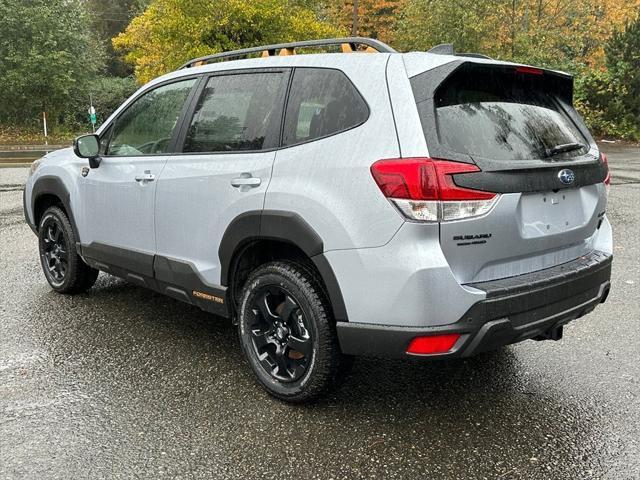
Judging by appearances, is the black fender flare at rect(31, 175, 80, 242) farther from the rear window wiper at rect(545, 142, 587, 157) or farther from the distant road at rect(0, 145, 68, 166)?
the distant road at rect(0, 145, 68, 166)

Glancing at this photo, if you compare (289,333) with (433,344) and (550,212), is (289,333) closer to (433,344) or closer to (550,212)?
(433,344)

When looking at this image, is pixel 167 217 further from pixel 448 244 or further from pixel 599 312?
pixel 599 312

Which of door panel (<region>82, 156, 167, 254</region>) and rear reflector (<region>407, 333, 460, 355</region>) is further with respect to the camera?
door panel (<region>82, 156, 167, 254</region>)

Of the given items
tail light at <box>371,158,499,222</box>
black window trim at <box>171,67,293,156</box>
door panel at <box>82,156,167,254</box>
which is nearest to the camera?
tail light at <box>371,158,499,222</box>

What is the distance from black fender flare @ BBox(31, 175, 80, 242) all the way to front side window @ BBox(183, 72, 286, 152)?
1510 millimetres

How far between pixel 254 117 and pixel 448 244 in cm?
137

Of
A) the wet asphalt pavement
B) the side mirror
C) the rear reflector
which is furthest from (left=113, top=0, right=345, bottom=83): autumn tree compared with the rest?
the rear reflector

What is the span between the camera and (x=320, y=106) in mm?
2992

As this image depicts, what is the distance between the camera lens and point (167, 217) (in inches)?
145

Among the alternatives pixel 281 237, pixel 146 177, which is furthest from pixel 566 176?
pixel 146 177

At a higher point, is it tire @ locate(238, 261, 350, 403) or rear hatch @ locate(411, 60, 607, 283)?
rear hatch @ locate(411, 60, 607, 283)

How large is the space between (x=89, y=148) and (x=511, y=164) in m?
2.93

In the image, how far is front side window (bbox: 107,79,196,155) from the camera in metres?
3.83

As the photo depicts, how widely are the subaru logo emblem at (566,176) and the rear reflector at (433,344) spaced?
3.11 ft
